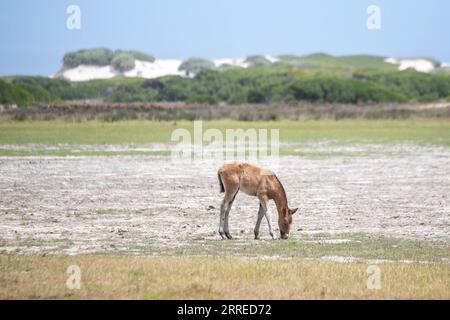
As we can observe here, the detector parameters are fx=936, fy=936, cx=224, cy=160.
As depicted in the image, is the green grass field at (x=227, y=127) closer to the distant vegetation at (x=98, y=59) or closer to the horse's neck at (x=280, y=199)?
the horse's neck at (x=280, y=199)

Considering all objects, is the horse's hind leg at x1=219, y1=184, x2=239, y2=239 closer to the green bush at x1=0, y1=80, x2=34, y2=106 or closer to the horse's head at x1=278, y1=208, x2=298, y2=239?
the horse's head at x1=278, y1=208, x2=298, y2=239

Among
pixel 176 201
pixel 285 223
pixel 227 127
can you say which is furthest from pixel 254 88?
pixel 285 223

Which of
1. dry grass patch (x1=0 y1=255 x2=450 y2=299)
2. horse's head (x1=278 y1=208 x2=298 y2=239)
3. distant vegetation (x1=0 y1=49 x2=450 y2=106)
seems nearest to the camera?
dry grass patch (x1=0 y1=255 x2=450 y2=299)

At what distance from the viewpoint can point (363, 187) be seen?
28.2m

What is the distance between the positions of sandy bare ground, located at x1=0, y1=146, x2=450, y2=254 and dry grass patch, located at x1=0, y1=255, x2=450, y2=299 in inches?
88.0

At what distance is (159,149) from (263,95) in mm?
90165

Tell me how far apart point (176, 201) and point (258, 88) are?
11500 cm

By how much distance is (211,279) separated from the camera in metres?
13.2

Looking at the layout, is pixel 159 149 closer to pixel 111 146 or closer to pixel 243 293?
pixel 111 146

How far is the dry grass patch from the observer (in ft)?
40.5

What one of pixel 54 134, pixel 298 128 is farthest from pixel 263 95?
pixel 54 134

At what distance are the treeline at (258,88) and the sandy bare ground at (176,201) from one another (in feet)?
250

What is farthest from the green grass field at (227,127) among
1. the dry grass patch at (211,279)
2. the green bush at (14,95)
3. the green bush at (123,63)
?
the green bush at (123,63)

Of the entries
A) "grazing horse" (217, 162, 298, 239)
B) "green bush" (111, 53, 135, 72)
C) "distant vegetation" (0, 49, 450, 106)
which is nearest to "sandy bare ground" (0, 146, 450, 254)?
"grazing horse" (217, 162, 298, 239)
